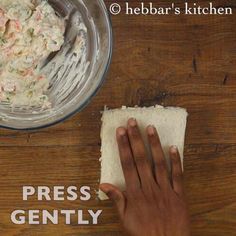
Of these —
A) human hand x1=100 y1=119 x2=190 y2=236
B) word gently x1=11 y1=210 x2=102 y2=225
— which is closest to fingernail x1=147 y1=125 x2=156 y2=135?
human hand x1=100 y1=119 x2=190 y2=236

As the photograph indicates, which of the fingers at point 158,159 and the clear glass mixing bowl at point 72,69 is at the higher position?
the clear glass mixing bowl at point 72,69

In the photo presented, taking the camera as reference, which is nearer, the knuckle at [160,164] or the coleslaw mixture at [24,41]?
the coleslaw mixture at [24,41]

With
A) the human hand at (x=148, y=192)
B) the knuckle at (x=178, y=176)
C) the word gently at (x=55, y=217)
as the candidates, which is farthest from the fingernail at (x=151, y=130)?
the word gently at (x=55, y=217)

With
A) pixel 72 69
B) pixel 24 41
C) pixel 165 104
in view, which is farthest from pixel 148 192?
pixel 24 41

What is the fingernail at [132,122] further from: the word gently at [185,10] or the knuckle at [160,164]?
the word gently at [185,10]

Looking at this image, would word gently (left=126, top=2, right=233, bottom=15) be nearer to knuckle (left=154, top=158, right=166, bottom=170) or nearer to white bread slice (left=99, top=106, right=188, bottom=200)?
white bread slice (left=99, top=106, right=188, bottom=200)

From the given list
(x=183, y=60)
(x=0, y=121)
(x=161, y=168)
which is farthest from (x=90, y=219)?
(x=183, y=60)
